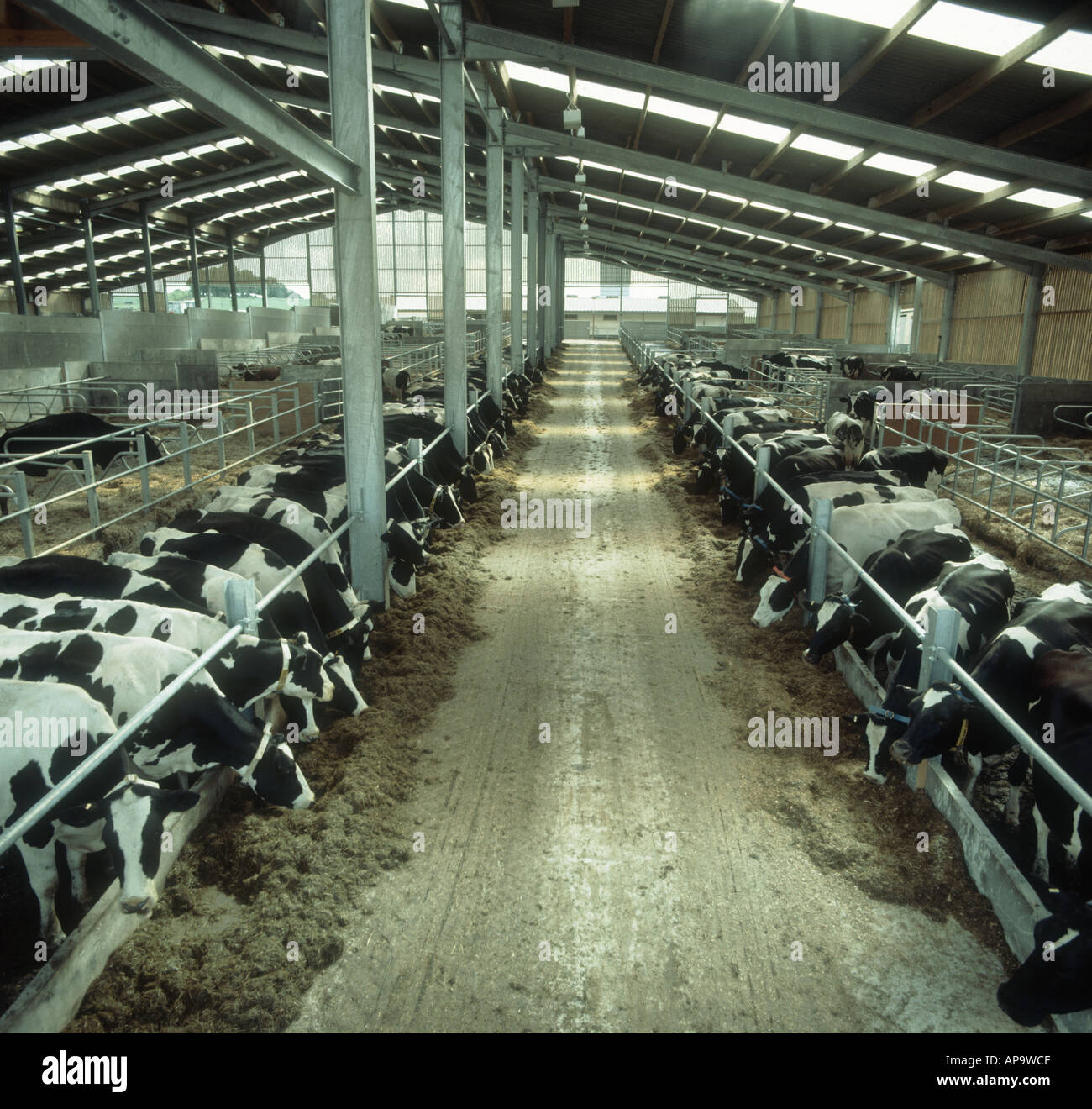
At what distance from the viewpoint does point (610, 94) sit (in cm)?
1571

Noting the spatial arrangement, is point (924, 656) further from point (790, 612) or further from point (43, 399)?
point (43, 399)

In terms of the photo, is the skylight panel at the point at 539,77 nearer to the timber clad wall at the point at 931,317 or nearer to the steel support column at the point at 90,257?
the steel support column at the point at 90,257

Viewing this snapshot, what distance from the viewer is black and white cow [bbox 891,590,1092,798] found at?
4.49 metres

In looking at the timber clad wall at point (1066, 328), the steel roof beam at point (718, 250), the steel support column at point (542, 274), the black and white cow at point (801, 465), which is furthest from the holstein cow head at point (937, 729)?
the steel roof beam at point (718, 250)

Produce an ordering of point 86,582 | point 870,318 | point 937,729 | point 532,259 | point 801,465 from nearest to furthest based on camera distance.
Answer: point 937,729
point 86,582
point 801,465
point 532,259
point 870,318

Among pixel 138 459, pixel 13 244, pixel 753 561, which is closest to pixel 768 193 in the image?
pixel 753 561

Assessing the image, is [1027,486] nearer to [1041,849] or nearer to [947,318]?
[1041,849]

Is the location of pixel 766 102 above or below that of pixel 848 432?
above

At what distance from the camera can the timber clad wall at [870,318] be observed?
35.9m

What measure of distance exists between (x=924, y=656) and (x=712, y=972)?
2260 mm

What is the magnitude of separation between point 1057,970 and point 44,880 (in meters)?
4.23

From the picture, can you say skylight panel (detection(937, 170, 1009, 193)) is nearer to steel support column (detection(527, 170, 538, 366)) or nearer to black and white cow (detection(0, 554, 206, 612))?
steel support column (detection(527, 170, 538, 366))

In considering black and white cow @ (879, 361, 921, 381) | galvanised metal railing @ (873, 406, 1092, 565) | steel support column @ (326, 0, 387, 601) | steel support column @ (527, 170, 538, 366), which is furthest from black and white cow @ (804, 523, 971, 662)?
steel support column @ (527, 170, 538, 366)
